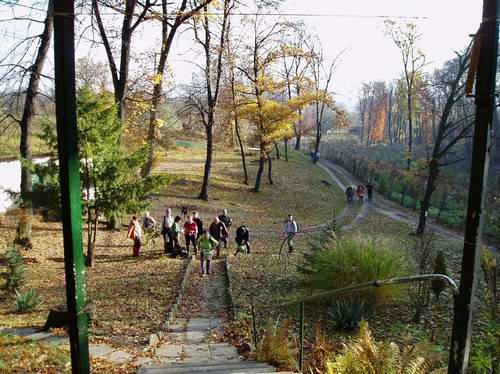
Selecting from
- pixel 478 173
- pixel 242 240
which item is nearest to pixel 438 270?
pixel 478 173

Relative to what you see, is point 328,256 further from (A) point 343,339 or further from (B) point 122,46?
(B) point 122,46

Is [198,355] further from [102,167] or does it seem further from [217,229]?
[217,229]

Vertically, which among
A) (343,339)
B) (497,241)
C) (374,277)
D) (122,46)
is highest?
(122,46)

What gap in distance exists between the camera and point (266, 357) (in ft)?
22.3

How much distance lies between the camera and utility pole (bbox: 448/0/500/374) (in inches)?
169

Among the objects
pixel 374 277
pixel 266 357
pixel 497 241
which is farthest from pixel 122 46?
pixel 497 241

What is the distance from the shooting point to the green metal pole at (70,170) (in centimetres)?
440

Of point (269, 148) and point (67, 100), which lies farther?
point (269, 148)

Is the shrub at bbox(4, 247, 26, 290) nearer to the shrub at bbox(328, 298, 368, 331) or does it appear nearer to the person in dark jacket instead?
the shrub at bbox(328, 298, 368, 331)

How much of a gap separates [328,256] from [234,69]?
20.8 metres

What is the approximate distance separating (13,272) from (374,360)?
9905 millimetres

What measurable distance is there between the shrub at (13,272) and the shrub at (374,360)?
30.8 ft

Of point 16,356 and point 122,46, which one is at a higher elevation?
point 122,46

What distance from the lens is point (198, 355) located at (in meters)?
7.73
